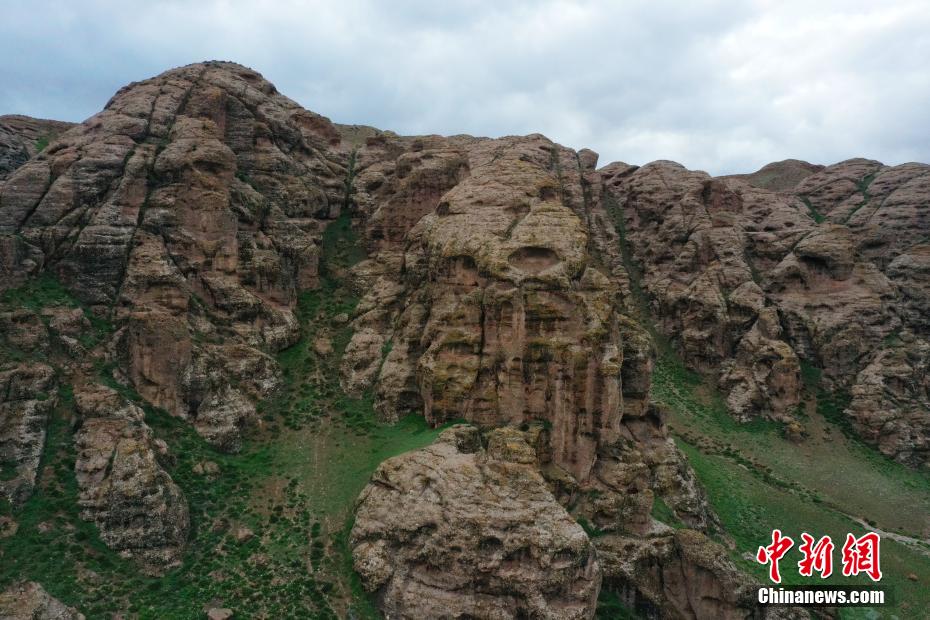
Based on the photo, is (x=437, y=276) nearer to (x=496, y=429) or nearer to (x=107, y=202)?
(x=496, y=429)

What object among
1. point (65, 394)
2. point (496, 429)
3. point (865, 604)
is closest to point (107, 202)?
point (65, 394)

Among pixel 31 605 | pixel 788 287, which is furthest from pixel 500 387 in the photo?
pixel 788 287

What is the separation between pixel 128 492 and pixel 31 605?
712cm

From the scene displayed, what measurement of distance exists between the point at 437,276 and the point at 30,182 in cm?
3870

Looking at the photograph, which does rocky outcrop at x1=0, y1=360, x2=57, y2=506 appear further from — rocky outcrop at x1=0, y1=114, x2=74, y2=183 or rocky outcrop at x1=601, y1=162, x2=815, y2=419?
rocky outcrop at x1=601, y1=162, x2=815, y2=419

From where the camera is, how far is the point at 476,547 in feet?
98.3

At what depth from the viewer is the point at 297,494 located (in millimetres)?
38531

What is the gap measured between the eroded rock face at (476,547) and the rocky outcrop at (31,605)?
15677 mm

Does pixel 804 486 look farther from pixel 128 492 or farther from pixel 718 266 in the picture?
pixel 128 492

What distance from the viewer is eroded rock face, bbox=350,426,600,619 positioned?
29.5m

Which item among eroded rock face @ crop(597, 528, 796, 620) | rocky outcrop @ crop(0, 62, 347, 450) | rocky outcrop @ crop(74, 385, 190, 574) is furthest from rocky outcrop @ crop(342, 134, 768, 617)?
rocky outcrop @ crop(74, 385, 190, 574)

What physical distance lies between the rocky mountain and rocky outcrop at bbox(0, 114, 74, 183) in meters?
0.56

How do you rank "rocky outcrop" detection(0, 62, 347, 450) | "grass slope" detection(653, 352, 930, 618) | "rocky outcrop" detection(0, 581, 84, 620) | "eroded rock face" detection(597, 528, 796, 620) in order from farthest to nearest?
"grass slope" detection(653, 352, 930, 618) → "rocky outcrop" detection(0, 62, 347, 450) → "eroded rock face" detection(597, 528, 796, 620) → "rocky outcrop" detection(0, 581, 84, 620)

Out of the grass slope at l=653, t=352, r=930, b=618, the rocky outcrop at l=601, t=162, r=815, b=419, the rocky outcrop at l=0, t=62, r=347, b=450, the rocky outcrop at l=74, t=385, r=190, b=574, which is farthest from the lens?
the rocky outcrop at l=601, t=162, r=815, b=419
